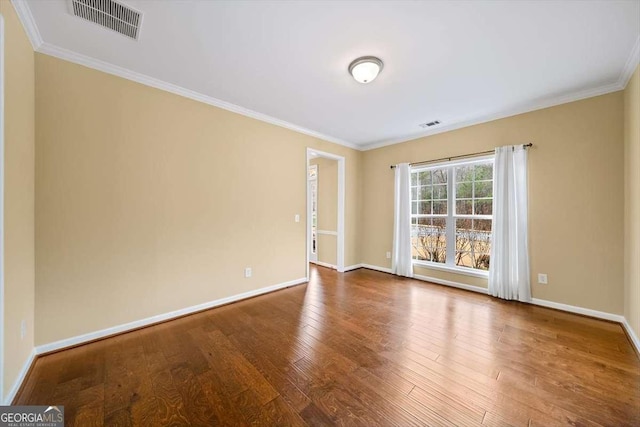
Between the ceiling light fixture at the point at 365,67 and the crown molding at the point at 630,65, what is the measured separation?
6.78ft

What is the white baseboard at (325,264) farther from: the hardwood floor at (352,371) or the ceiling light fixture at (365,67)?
the ceiling light fixture at (365,67)

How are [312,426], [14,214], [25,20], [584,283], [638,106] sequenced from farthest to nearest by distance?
1. [584,283]
2. [638,106]
3. [25,20]
4. [14,214]
5. [312,426]

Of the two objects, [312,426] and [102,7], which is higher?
[102,7]

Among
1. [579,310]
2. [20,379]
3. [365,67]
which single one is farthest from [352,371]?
[579,310]

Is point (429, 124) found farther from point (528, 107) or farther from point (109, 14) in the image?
point (109, 14)

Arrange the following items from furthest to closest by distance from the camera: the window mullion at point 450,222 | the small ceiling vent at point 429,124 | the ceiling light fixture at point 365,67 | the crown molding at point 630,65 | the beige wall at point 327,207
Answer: the beige wall at point 327,207 < the window mullion at point 450,222 < the small ceiling vent at point 429,124 < the ceiling light fixture at point 365,67 < the crown molding at point 630,65

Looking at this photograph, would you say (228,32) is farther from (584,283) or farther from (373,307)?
(584,283)

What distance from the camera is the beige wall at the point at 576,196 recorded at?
270 centimetres

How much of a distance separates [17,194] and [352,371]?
9.02 ft

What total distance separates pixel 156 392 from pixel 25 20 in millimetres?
2826

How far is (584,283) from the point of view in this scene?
2.88 meters

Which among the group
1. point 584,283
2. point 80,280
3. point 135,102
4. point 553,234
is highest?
point 135,102

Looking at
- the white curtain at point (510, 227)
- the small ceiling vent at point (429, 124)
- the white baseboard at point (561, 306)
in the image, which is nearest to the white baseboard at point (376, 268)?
the white baseboard at point (561, 306)

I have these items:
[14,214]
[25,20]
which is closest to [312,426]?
[14,214]
